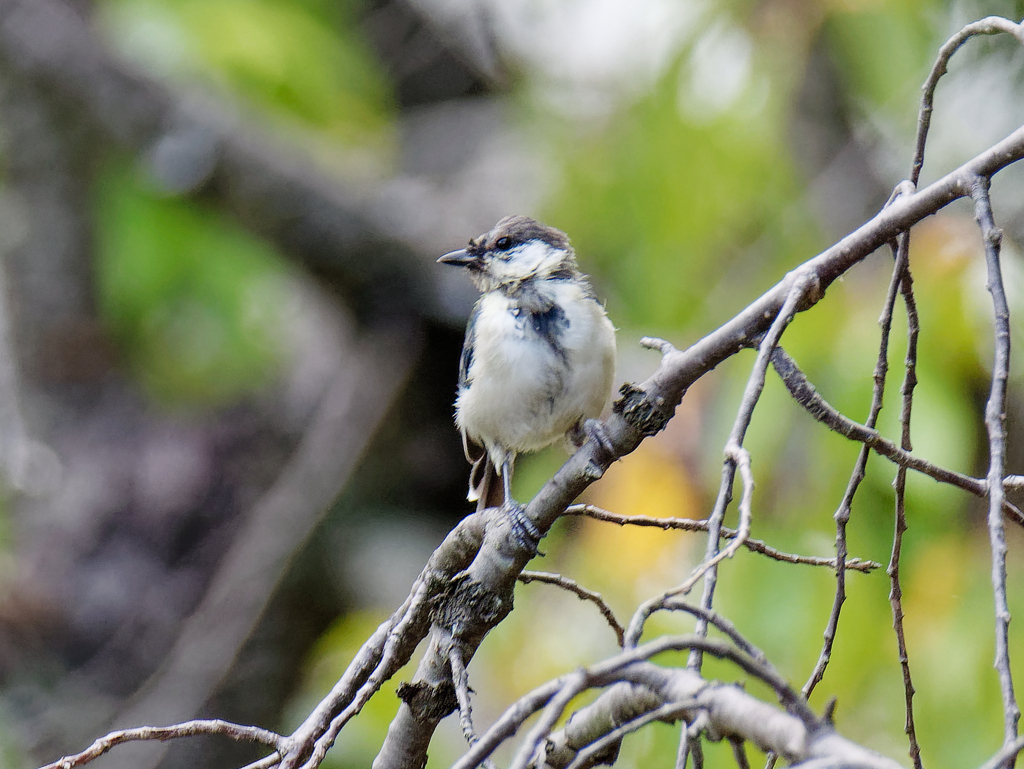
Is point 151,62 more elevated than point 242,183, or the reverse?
point 151,62

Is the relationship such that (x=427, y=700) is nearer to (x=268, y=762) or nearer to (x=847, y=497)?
(x=268, y=762)

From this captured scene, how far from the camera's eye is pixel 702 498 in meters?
3.36

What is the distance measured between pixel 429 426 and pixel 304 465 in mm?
785

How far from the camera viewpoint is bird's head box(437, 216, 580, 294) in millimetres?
3258

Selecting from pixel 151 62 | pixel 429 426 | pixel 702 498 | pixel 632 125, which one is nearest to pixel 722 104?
pixel 632 125

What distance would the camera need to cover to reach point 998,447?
129cm

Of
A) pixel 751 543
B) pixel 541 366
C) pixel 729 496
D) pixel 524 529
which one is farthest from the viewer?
pixel 541 366

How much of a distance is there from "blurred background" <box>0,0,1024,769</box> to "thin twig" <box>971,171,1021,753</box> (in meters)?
1.13

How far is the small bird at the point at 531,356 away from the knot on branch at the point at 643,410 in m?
1.01

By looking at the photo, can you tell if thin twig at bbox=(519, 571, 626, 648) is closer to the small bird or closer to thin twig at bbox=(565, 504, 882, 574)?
thin twig at bbox=(565, 504, 882, 574)

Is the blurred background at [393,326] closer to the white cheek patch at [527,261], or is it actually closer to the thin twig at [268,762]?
the white cheek patch at [527,261]

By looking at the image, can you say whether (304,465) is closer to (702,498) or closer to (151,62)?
(151,62)

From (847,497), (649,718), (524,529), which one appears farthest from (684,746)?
(524,529)

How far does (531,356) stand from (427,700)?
Result: 1276 mm
